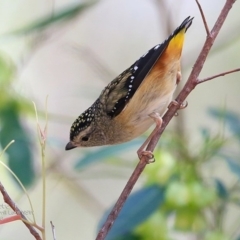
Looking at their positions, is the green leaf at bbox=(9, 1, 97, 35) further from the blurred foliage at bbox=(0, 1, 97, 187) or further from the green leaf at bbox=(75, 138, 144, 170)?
the green leaf at bbox=(75, 138, 144, 170)

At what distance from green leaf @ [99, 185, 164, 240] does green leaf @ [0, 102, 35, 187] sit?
31 centimetres

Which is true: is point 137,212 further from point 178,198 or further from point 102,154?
point 102,154

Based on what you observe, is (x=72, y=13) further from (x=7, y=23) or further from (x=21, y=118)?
(x=7, y=23)

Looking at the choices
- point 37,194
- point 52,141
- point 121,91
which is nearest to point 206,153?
point 121,91

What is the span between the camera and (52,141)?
1830mm

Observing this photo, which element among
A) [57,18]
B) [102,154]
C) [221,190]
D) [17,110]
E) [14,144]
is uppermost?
[57,18]

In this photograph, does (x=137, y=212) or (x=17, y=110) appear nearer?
(x=137, y=212)

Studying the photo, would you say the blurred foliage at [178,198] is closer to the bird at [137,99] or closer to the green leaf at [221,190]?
the green leaf at [221,190]

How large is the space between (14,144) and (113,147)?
0.32 m

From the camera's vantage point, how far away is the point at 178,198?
4.70 feet

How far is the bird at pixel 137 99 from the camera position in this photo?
5.02 ft

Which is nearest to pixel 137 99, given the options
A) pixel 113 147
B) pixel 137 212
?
pixel 113 147

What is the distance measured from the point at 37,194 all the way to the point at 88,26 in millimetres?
1125

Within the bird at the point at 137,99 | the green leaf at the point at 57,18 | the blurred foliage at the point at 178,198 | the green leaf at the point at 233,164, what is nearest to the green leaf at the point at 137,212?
the blurred foliage at the point at 178,198
